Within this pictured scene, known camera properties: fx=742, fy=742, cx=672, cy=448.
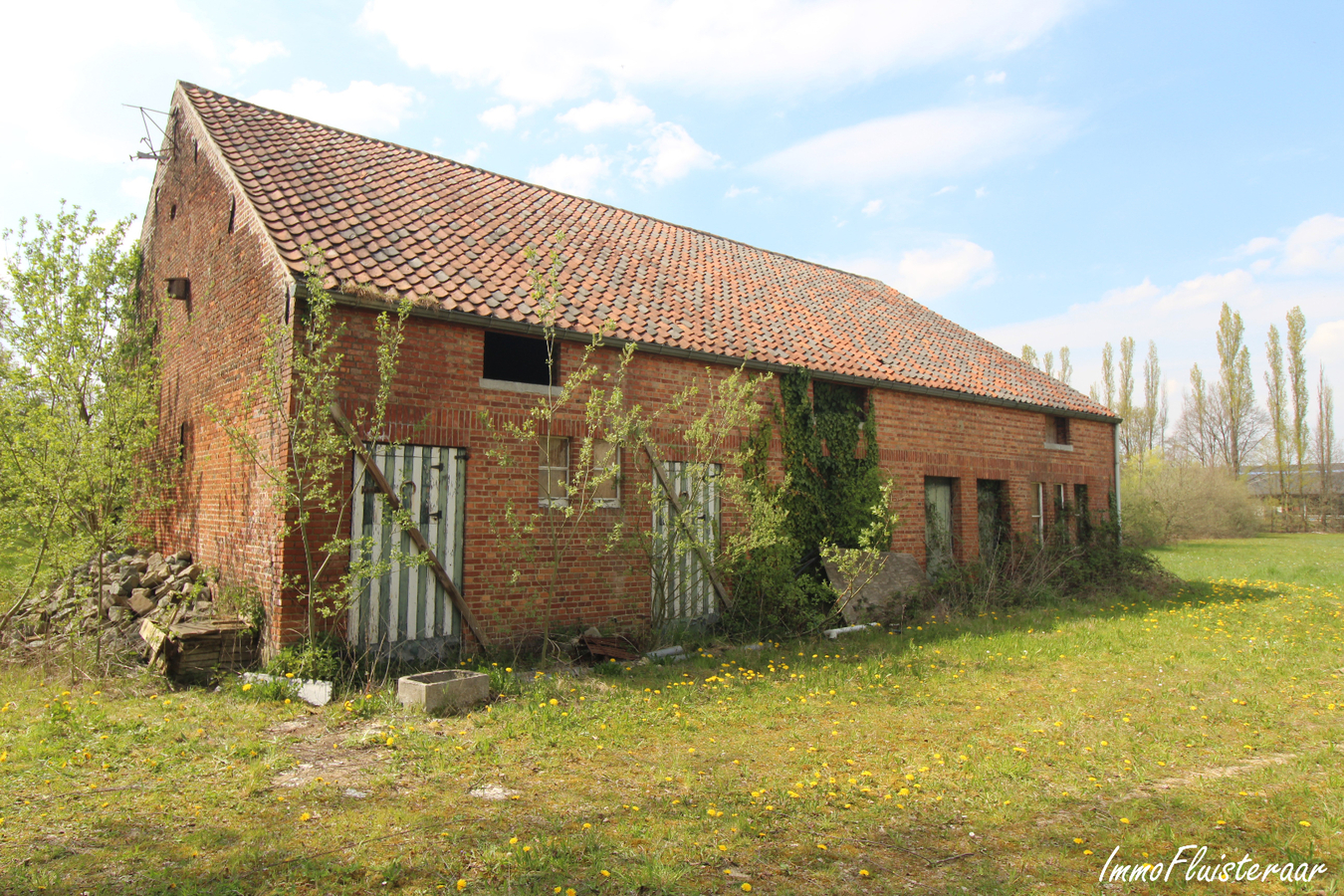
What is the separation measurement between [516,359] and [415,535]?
3.18m

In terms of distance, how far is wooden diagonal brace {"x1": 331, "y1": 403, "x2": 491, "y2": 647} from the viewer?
7.34 metres

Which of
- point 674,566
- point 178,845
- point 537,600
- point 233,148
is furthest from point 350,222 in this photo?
point 178,845

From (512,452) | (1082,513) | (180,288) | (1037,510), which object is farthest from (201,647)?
(1082,513)

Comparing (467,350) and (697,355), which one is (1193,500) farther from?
(467,350)

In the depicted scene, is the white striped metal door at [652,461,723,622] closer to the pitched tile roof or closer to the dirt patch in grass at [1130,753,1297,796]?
the pitched tile roof

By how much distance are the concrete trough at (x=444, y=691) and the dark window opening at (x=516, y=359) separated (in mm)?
4065

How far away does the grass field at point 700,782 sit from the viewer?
3.70m

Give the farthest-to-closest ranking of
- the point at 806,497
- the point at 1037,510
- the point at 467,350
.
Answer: the point at 1037,510 < the point at 806,497 < the point at 467,350

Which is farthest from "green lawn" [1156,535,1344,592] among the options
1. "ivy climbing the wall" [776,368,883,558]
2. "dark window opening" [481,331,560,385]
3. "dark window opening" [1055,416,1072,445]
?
"dark window opening" [481,331,560,385]

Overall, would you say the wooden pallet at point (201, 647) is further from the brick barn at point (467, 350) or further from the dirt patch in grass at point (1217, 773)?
the dirt patch in grass at point (1217, 773)

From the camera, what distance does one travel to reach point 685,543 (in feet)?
30.7

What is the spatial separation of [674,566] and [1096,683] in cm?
487

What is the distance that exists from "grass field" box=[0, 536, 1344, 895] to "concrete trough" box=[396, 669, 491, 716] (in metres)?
0.23

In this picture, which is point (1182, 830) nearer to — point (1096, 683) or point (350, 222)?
point (1096, 683)
